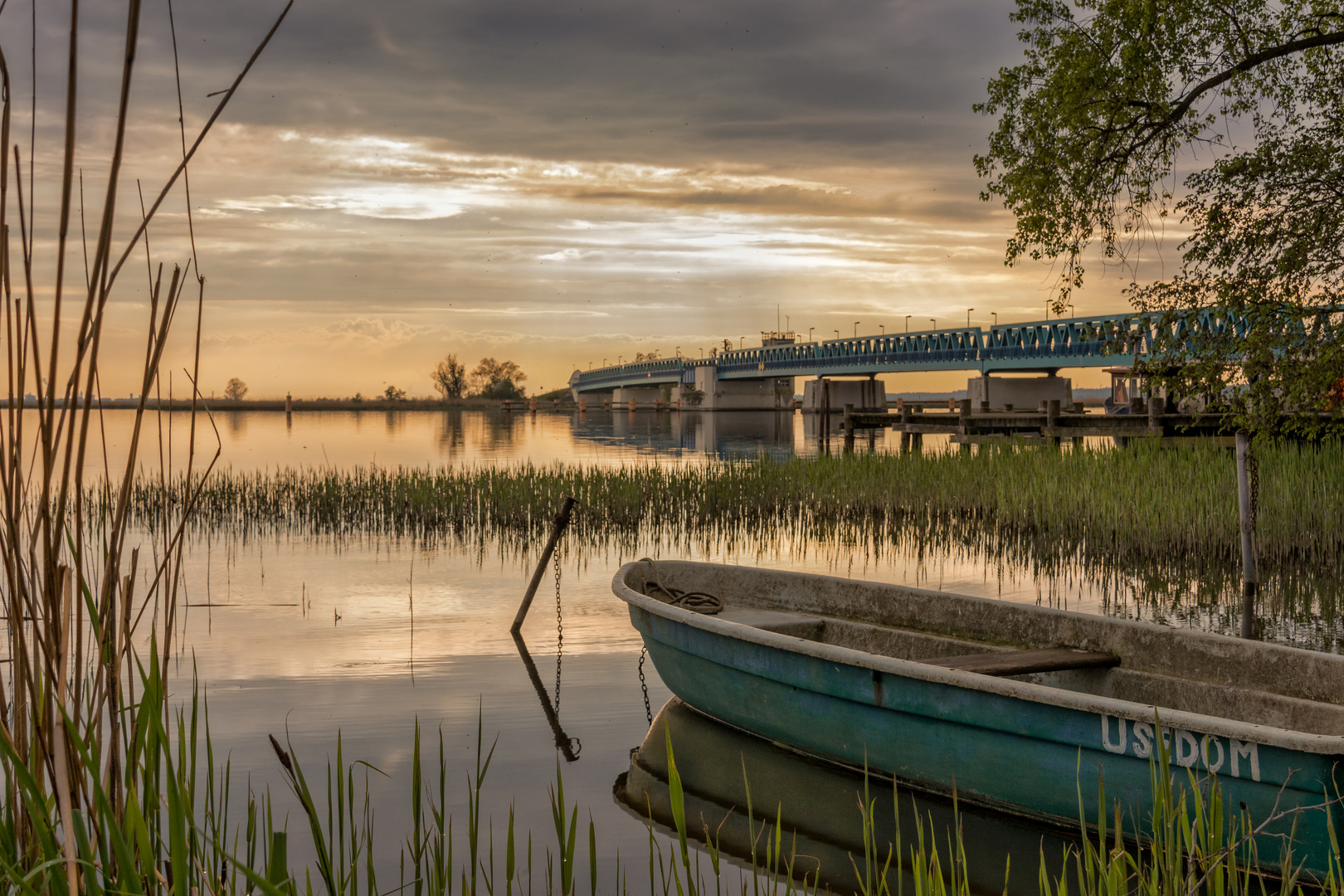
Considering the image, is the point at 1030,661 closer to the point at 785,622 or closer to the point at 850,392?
the point at 785,622

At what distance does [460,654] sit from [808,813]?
4.39 meters

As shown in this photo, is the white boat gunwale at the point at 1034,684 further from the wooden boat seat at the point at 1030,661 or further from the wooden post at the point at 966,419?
the wooden post at the point at 966,419

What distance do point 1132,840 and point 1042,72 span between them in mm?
10798

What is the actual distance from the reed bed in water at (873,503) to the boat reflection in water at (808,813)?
8210 millimetres

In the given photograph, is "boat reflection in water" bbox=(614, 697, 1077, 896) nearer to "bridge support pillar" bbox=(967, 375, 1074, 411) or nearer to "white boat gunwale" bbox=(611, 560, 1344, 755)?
"white boat gunwale" bbox=(611, 560, 1344, 755)

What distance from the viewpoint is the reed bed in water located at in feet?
43.7

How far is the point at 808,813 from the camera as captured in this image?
6.04 metres

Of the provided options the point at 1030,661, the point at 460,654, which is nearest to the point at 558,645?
the point at 460,654

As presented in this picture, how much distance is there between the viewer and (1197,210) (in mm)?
11828

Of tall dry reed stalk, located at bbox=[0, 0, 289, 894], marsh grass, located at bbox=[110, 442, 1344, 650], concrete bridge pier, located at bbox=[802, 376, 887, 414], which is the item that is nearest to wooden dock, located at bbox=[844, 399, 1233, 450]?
marsh grass, located at bbox=[110, 442, 1344, 650]

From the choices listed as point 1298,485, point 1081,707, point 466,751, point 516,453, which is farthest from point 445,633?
point 516,453

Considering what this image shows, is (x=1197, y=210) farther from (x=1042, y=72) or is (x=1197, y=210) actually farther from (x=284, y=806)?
(x=284, y=806)

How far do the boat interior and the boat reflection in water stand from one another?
817 millimetres

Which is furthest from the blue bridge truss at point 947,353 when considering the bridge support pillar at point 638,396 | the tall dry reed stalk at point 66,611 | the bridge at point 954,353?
the bridge support pillar at point 638,396
